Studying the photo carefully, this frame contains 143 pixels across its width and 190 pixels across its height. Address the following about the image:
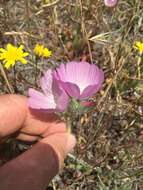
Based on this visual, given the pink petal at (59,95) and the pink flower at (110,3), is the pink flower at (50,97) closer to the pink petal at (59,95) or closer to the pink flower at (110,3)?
the pink petal at (59,95)

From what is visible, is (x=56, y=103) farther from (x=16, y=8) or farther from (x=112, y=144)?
(x=16, y=8)

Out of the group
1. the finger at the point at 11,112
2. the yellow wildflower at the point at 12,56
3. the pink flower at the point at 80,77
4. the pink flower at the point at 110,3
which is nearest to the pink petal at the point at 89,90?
the pink flower at the point at 80,77

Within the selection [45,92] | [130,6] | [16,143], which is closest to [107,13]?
[130,6]

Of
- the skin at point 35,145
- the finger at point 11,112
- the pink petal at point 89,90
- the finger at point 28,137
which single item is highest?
the pink petal at point 89,90

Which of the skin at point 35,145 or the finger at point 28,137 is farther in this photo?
the finger at point 28,137

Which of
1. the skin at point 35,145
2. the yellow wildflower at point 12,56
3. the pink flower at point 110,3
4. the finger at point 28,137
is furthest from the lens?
the pink flower at point 110,3

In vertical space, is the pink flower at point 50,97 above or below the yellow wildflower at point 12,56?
above

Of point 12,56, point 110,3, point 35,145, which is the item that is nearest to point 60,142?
point 35,145
